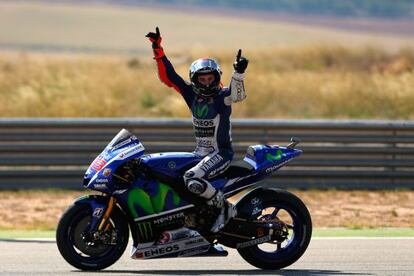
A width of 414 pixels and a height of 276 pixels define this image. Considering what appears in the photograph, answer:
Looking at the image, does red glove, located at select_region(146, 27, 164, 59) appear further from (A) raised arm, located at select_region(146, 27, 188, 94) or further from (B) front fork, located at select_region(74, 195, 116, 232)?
(B) front fork, located at select_region(74, 195, 116, 232)

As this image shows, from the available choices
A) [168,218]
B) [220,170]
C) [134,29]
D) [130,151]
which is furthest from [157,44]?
[134,29]

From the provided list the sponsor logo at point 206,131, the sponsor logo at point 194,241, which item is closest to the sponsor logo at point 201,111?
the sponsor logo at point 206,131

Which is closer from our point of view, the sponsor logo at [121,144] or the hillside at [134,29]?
the sponsor logo at [121,144]

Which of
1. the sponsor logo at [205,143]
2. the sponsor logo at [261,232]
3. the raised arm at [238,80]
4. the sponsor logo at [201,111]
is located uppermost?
the raised arm at [238,80]

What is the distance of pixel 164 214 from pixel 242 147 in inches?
244

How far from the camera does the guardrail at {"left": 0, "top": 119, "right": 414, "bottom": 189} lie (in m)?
14.6

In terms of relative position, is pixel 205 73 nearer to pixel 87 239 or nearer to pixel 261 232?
pixel 261 232

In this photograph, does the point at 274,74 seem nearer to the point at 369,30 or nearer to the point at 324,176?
the point at 324,176

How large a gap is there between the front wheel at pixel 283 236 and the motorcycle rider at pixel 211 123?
0.29 m

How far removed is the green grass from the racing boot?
2249 millimetres

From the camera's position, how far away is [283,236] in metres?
8.78

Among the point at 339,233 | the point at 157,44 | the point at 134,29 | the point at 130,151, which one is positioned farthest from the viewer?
the point at 134,29

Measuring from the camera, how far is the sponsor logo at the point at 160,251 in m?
8.48

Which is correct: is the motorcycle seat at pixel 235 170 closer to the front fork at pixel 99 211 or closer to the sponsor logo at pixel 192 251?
the sponsor logo at pixel 192 251
